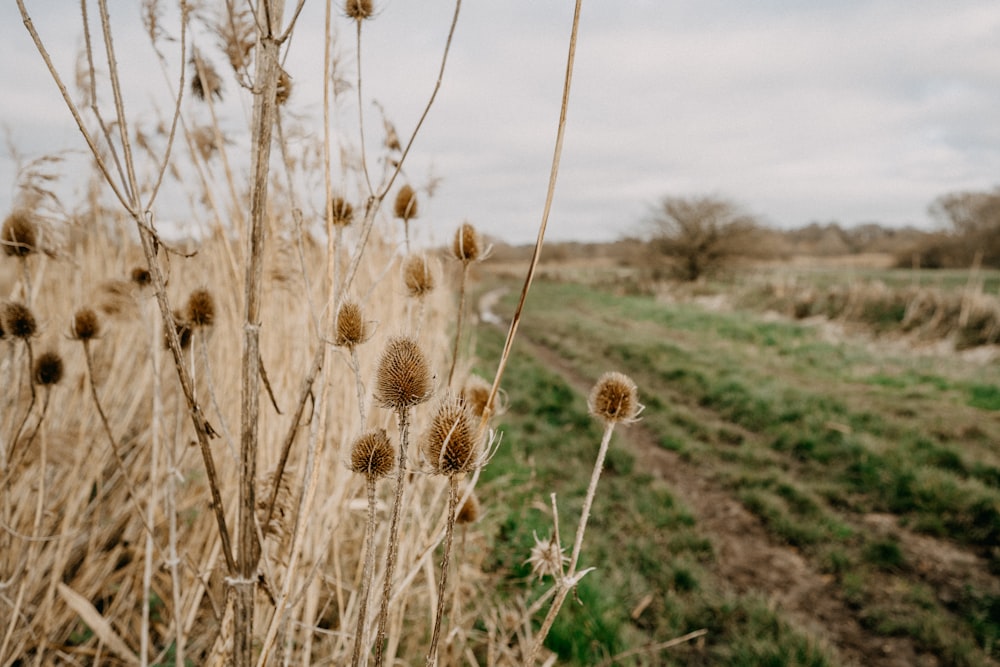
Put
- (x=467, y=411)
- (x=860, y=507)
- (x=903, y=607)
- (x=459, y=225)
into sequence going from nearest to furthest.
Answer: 1. (x=467, y=411)
2. (x=459, y=225)
3. (x=903, y=607)
4. (x=860, y=507)

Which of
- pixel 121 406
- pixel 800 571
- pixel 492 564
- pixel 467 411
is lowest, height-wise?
pixel 800 571

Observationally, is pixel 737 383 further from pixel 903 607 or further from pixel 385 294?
pixel 385 294

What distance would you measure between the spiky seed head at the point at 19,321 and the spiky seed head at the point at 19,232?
0.23 m

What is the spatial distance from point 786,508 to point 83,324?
5.97 meters

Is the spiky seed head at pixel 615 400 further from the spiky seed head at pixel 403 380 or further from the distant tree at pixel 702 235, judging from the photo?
the distant tree at pixel 702 235

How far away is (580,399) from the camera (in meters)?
9.04

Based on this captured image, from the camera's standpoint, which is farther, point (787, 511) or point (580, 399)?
point (580, 399)

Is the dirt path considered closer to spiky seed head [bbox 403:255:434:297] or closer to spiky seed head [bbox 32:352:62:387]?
spiky seed head [bbox 403:255:434:297]

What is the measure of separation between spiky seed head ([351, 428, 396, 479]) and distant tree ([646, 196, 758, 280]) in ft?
113

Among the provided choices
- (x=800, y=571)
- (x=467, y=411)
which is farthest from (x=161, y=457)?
(x=800, y=571)

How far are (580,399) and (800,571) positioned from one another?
466cm

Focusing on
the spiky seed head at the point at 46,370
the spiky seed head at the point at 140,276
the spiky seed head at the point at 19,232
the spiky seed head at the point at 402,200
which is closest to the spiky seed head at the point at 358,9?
the spiky seed head at the point at 402,200

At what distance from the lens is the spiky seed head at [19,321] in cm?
163

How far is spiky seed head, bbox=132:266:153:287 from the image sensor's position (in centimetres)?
191
